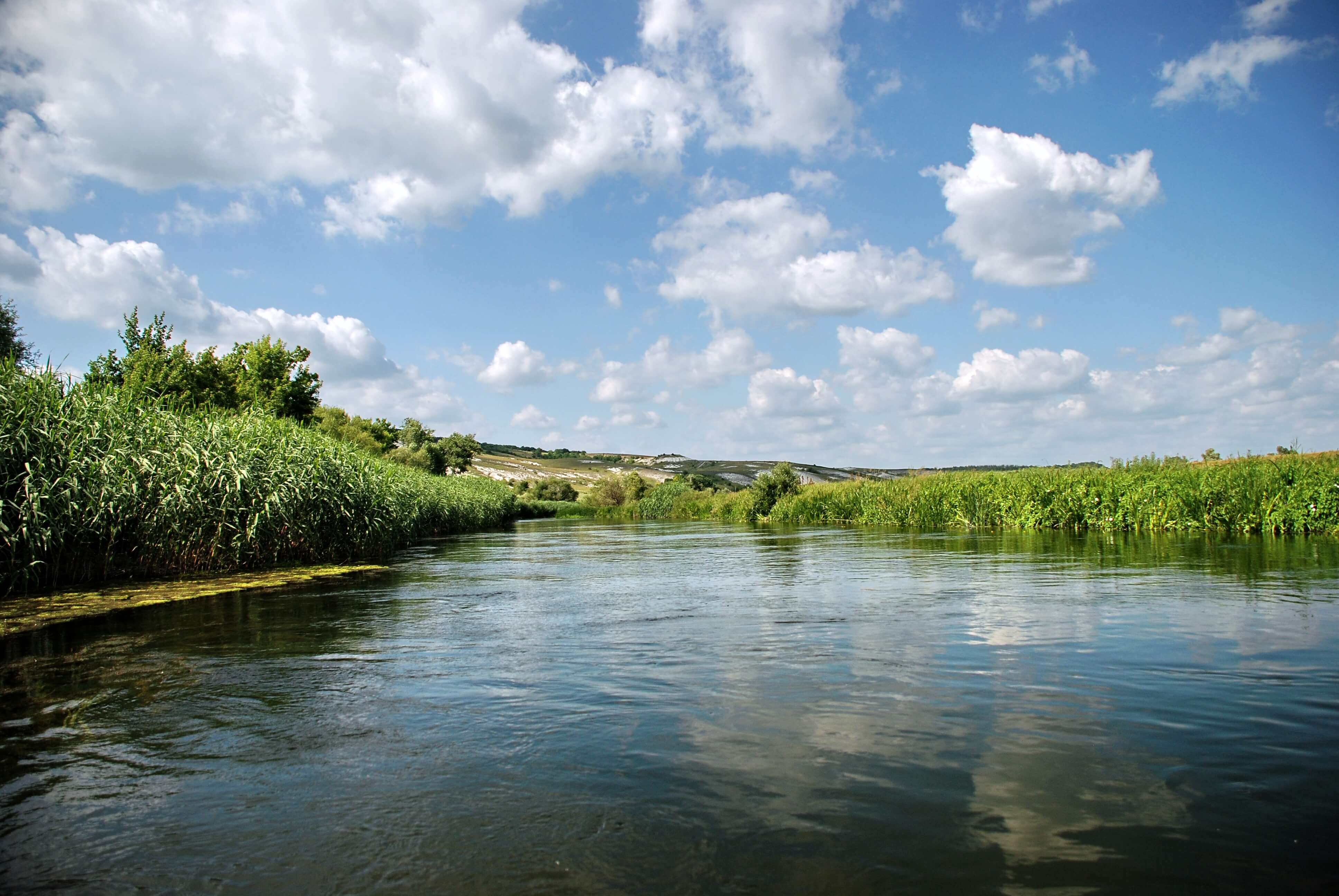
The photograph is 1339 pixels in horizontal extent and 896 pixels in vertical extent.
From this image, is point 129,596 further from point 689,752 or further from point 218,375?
point 218,375

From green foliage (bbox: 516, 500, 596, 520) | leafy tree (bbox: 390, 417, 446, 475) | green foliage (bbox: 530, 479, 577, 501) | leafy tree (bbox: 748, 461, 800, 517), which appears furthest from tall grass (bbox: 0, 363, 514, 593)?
green foliage (bbox: 530, 479, 577, 501)

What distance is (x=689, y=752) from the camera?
13.4ft

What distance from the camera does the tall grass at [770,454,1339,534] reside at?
1758cm

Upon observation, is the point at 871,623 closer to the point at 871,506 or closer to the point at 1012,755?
the point at 1012,755

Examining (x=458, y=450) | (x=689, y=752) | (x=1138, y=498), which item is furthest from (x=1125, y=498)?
(x=458, y=450)

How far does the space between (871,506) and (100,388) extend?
28.5 m

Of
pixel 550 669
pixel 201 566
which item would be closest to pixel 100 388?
pixel 201 566

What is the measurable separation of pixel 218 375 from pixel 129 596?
3677cm

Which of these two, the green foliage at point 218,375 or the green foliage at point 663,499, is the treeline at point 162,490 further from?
the green foliage at point 663,499

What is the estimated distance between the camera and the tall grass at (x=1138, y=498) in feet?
57.7

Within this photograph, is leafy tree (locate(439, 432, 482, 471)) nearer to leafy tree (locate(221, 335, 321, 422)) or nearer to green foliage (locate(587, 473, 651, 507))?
green foliage (locate(587, 473, 651, 507))

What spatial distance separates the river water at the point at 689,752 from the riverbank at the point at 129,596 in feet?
2.13

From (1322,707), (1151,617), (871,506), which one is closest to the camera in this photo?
(1322,707)

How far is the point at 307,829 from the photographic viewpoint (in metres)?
3.21
